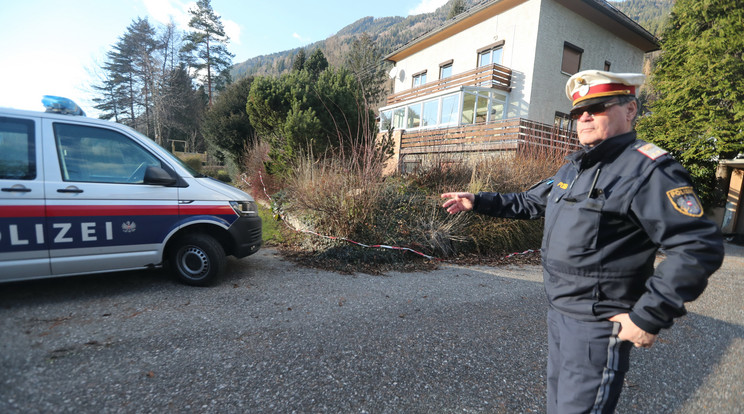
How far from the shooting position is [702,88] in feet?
33.9

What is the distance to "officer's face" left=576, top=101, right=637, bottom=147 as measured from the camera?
1.48 m

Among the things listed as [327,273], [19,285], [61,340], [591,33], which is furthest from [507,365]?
[591,33]

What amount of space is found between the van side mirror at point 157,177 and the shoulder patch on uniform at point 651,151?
3.98 meters

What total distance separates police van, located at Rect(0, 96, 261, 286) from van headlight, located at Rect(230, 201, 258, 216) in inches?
1.0

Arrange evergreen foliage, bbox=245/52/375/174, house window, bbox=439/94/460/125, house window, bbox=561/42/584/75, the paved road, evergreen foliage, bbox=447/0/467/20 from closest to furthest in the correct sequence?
1. the paved road
2. evergreen foliage, bbox=245/52/375/174
3. house window, bbox=561/42/584/75
4. house window, bbox=439/94/460/125
5. evergreen foliage, bbox=447/0/467/20

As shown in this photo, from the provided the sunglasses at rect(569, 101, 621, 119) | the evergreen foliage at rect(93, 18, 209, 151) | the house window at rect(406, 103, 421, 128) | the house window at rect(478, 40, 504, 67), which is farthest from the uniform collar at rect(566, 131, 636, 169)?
the evergreen foliage at rect(93, 18, 209, 151)

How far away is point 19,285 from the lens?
3.48 m

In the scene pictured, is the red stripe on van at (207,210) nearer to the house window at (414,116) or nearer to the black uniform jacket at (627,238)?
the black uniform jacket at (627,238)

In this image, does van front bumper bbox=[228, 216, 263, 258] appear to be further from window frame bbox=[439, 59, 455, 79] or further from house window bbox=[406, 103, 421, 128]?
window frame bbox=[439, 59, 455, 79]

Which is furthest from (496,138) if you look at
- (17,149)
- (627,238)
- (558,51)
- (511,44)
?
(17,149)

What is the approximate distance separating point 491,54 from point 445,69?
325 cm

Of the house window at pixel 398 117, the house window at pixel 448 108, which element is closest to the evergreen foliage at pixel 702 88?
the house window at pixel 448 108

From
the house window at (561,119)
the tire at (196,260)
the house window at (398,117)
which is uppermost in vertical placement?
the house window at (398,117)

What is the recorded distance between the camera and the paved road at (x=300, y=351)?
204 cm
